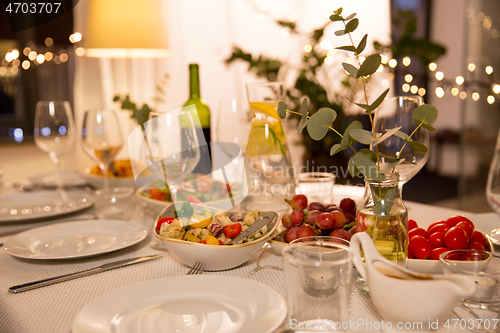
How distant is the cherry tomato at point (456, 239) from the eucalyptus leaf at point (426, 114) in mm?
190

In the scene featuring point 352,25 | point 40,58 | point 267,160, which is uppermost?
point 40,58

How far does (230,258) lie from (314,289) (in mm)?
208

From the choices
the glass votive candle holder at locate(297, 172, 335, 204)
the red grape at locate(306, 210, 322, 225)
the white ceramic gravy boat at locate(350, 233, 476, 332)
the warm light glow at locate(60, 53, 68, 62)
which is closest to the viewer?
the white ceramic gravy boat at locate(350, 233, 476, 332)

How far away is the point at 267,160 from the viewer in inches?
38.1

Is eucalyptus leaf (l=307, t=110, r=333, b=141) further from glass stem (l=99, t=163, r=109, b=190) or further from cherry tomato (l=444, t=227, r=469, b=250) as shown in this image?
glass stem (l=99, t=163, r=109, b=190)

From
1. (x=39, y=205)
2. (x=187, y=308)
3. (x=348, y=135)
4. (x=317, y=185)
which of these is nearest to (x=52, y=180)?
(x=39, y=205)

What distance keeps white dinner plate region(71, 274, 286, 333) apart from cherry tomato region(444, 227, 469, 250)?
0.31m


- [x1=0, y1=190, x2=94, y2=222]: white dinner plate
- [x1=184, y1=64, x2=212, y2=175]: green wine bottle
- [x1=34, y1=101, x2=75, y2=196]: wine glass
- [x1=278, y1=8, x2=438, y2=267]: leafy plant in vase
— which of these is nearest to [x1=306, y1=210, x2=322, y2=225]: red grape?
[x1=278, y1=8, x2=438, y2=267]: leafy plant in vase

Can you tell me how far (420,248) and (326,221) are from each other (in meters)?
0.15

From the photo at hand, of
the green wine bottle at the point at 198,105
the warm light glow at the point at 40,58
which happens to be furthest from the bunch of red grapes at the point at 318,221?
the warm light glow at the point at 40,58

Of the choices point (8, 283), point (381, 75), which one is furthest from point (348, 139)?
point (381, 75)

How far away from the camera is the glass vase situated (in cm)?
56

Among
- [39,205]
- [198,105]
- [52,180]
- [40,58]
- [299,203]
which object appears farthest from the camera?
[40,58]

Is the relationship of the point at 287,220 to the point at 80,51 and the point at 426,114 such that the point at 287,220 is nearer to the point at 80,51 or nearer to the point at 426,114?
the point at 426,114
